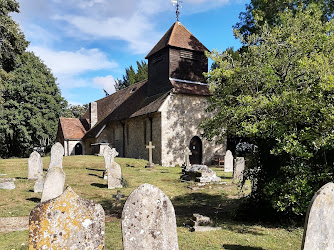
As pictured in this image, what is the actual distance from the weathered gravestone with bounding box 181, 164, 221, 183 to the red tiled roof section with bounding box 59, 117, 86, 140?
71.4ft

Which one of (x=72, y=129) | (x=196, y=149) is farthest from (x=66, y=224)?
(x=72, y=129)

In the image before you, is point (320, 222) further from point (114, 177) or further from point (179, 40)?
point (179, 40)

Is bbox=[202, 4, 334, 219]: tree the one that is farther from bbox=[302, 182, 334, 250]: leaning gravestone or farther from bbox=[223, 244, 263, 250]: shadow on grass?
bbox=[302, 182, 334, 250]: leaning gravestone

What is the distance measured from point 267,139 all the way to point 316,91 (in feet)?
5.27

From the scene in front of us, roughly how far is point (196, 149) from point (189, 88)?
5.16 metres

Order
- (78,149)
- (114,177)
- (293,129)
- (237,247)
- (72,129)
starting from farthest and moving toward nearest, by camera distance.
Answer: (72,129), (78,149), (114,177), (293,129), (237,247)

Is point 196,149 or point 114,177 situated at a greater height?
point 196,149

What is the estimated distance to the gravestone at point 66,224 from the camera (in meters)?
2.98

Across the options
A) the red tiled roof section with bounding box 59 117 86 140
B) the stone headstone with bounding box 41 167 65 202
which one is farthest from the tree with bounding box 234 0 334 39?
the red tiled roof section with bounding box 59 117 86 140

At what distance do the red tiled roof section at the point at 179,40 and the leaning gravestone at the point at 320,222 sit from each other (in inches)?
785

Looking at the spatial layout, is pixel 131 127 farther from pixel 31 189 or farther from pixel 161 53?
pixel 31 189

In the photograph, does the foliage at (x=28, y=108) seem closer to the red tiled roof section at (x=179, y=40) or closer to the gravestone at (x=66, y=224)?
the red tiled roof section at (x=179, y=40)

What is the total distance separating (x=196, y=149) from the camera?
74.2 ft

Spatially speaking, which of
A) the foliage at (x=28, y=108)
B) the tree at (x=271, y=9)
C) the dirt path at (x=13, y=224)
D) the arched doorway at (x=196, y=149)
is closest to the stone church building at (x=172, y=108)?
the arched doorway at (x=196, y=149)
